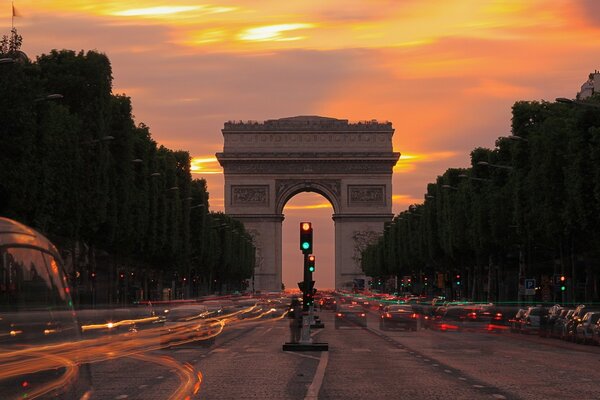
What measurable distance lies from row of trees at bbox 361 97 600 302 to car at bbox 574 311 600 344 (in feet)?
24.3

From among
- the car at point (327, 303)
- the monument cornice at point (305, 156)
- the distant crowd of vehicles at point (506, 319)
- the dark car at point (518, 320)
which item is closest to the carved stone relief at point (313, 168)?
the monument cornice at point (305, 156)

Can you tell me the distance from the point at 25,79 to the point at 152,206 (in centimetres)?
4045

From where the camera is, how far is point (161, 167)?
103 metres

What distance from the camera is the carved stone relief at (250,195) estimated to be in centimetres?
19575

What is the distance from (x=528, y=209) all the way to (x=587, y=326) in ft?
87.4

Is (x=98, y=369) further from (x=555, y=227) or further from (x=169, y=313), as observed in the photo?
(x=555, y=227)

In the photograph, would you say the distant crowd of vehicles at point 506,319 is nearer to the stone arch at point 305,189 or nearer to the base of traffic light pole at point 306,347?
the base of traffic light pole at point 306,347

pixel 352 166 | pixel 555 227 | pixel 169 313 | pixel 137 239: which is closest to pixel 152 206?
pixel 137 239

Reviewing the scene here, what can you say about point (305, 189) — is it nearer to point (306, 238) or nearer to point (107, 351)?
point (306, 238)

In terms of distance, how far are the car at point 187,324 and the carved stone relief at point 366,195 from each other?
14300 centimetres

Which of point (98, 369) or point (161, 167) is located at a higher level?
point (161, 167)

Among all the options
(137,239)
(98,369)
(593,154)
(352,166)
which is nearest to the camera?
(98,369)

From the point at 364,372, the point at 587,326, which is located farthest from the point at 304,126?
the point at 364,372

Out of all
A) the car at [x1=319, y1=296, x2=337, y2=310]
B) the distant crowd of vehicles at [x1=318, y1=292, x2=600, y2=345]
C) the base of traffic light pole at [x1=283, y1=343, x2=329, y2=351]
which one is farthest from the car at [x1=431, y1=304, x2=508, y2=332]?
the car at [x1=319, y1=296, x2=337, y2=310]
